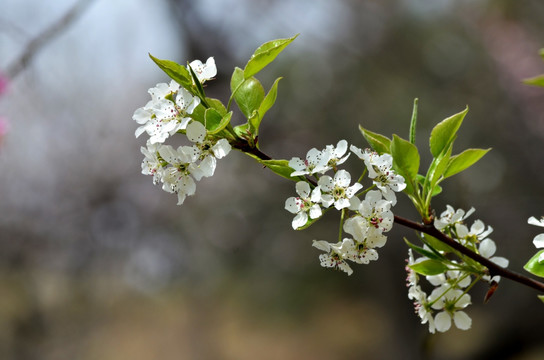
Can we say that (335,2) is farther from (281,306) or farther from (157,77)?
(281,306)

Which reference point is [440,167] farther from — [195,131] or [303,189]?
[195,131]

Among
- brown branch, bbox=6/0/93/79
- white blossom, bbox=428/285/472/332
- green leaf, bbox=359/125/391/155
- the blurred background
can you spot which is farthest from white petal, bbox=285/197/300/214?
the blurred background

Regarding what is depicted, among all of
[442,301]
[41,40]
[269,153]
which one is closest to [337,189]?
[442,301]

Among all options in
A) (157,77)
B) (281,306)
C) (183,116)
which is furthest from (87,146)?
(183,116)

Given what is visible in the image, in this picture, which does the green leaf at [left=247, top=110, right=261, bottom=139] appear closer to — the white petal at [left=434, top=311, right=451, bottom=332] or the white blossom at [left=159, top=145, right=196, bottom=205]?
the white blossom at [left=159, top=145, right=196, bottom=205]

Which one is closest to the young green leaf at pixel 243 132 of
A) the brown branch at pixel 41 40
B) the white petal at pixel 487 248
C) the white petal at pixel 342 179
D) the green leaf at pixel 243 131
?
the green leaf at pixel 243 131
